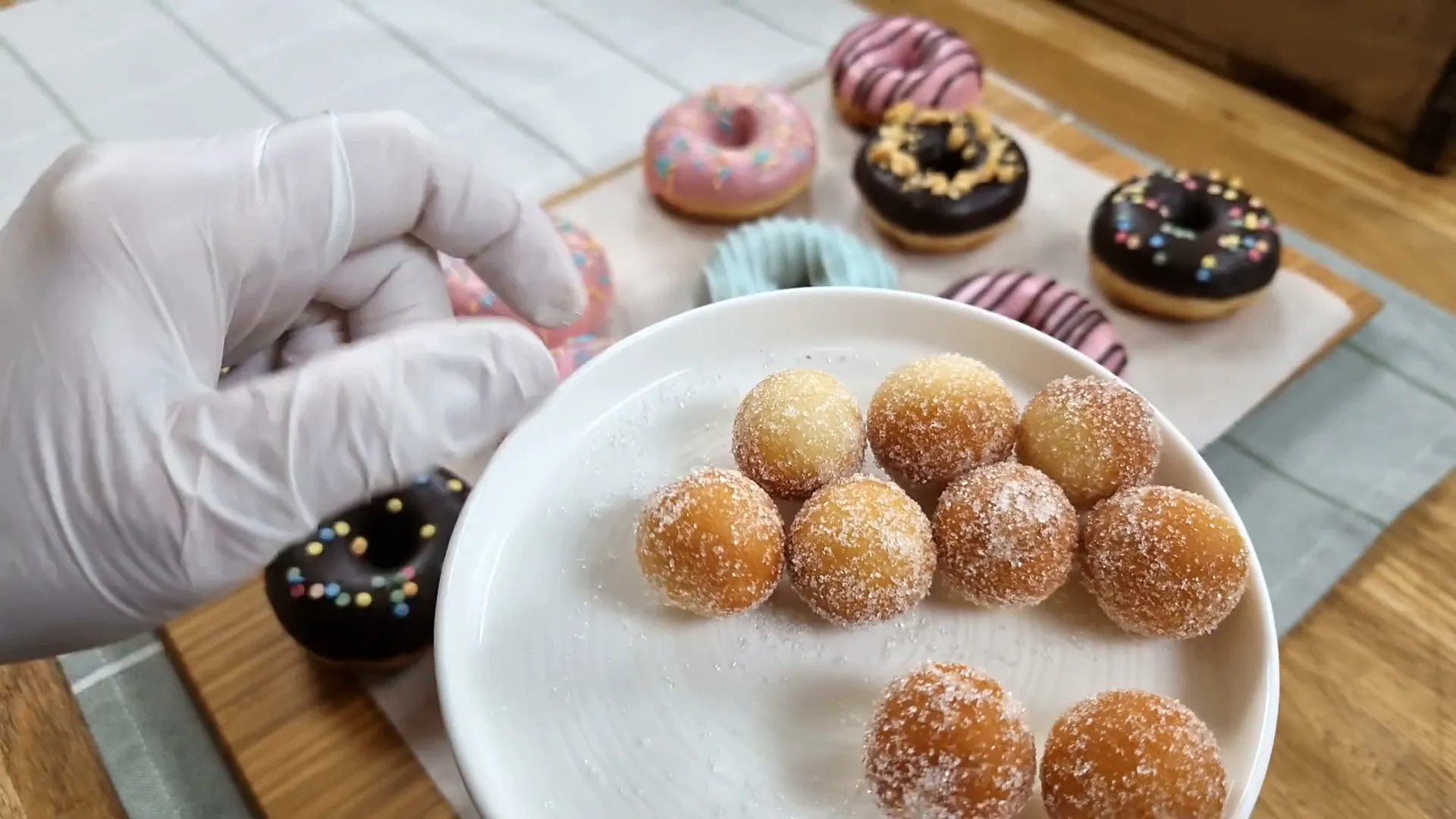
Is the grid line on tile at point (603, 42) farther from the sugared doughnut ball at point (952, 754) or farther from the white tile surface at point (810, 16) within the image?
the sugared doughnut ball at point (952, 754)

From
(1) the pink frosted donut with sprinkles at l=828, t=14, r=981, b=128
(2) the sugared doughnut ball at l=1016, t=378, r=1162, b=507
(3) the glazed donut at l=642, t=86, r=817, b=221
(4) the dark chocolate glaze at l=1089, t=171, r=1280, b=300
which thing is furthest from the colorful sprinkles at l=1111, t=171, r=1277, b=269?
(2) the sugared doughnut ball at l=1016, t=378, r=1162, b=507

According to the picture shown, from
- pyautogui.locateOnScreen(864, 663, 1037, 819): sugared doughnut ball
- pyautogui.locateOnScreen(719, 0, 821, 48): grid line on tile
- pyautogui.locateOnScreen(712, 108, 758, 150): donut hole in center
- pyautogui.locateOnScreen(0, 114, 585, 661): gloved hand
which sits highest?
pyautogui.locateOnScreen(0, 114, 585, 661): gloved hand

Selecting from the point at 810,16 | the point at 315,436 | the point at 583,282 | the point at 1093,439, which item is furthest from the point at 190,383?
the point at 810,16

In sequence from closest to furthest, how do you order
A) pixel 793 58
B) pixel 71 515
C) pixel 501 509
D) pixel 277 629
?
pixel 71 515 → pixel 501 509 → pixel 277 629 → pixel 793 58

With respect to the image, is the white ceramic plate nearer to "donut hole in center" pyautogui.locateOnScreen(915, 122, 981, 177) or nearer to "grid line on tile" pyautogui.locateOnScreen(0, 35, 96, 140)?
"donut hole in center" pyautogui.locateOnScreen(915, 122, 981, 177)

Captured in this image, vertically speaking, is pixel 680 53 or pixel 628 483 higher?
pixel 628 483

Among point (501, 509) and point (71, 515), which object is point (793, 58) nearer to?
point (501, 509)

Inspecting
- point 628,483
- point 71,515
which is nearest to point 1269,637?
point 628,483
